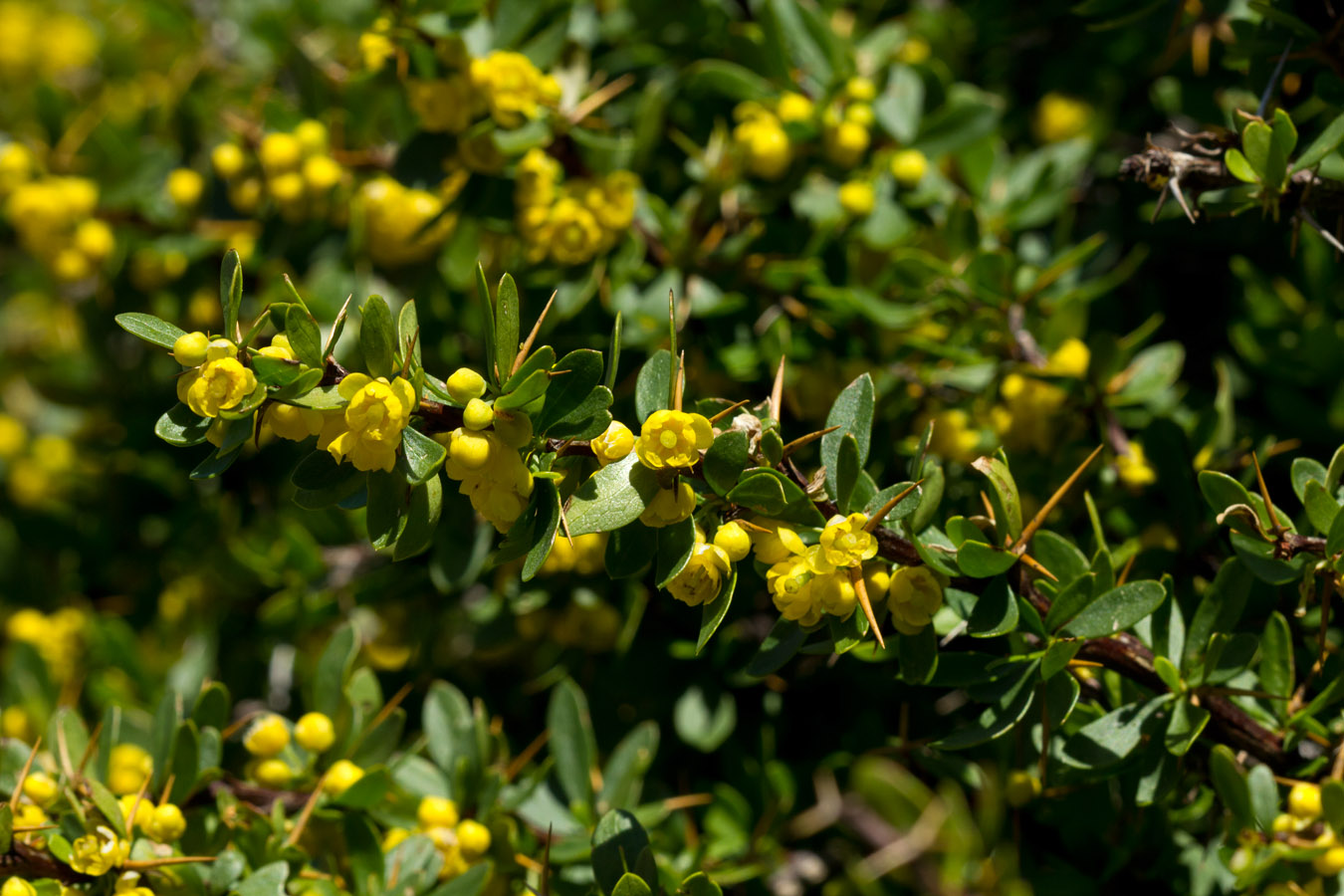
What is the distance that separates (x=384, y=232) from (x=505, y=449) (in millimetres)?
1076

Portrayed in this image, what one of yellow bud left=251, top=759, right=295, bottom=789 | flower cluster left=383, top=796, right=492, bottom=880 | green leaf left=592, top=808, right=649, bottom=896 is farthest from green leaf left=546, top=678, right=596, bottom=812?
yellow bud left=251, top=759, right=295, bottom=789

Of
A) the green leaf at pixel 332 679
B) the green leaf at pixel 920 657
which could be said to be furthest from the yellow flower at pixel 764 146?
the green leaf at pixel 332 679

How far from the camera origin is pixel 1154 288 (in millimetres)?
1977

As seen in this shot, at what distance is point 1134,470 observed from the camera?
4.96 ft

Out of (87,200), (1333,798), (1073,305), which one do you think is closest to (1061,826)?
(1333,798)

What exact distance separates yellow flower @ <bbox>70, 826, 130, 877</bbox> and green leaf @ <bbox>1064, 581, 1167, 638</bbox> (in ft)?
3.58

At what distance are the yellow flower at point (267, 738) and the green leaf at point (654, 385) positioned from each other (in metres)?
0.74

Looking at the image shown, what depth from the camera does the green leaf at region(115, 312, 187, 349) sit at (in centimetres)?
95

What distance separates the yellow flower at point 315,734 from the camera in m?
1.42

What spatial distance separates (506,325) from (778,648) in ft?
1.47

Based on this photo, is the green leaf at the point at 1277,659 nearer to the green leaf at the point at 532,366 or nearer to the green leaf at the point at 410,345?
the green leaf at the point at 532,366

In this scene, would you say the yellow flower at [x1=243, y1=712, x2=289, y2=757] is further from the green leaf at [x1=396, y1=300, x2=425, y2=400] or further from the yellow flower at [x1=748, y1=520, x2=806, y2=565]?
the yellow flower at [x1=748, y1=520, x2=806, y2=565]

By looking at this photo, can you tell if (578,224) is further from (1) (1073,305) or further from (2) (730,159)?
(1) (1073,305)

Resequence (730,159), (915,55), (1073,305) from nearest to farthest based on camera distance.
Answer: (1073,305) < (730,159) < (915,55)
